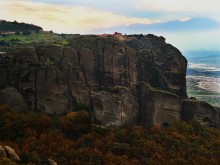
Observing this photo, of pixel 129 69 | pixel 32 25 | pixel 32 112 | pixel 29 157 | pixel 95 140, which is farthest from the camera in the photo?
pixel 32 25

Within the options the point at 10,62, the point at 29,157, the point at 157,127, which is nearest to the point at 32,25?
the point at 10,62

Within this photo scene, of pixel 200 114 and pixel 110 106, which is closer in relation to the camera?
pixel 110 106

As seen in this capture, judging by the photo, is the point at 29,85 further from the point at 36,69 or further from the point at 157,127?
the point at 157,127

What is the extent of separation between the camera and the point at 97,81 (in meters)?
67.4

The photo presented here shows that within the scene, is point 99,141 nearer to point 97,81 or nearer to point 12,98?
point 97,81

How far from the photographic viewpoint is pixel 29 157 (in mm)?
48375

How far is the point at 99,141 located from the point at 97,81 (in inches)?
475

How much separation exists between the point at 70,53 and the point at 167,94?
14736 millimetres

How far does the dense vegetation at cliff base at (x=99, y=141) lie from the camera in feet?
179

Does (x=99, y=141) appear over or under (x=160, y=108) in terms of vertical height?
under

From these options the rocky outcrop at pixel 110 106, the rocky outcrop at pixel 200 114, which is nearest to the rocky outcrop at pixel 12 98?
the rocky outcrop at pixel 110 106

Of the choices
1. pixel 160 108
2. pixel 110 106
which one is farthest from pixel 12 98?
pixel 160 108

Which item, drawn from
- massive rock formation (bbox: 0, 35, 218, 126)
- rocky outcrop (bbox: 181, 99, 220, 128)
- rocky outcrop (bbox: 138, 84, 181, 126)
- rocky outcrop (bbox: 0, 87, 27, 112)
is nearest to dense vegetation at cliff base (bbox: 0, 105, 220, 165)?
rocky outcrop (bbox: 138, 84, 181, 126)

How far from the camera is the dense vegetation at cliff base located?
54.6 metres
